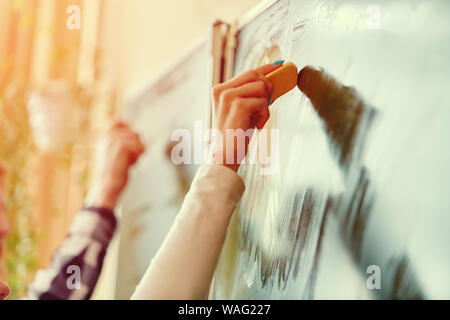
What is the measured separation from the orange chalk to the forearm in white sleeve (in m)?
0.14

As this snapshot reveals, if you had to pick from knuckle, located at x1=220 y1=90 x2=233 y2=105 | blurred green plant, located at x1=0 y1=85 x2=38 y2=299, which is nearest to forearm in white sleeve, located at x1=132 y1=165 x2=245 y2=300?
knuckle, located at x1=220 y1=90 x2=233 y2=105

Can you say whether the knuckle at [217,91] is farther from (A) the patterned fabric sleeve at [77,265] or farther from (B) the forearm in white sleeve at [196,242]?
(A) the patterned fabric sleeve at [77,265]

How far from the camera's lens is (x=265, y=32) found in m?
0.67

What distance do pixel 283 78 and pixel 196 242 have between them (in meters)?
0.25

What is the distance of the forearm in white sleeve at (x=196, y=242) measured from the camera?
49cm

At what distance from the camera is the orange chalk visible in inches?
22.5

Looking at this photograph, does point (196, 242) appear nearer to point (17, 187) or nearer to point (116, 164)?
point (116, 164)

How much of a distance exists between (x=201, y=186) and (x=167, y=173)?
537 mm

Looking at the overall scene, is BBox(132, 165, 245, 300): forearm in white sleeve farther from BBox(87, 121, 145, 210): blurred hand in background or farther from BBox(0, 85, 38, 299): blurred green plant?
BBox(0, 85, 38, 299): blurred green plant

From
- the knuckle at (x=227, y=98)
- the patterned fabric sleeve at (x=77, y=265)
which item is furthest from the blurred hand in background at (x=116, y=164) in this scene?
the knuckle at (x=227, y=98)

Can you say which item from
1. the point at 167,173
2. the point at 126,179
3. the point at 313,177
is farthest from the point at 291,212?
the point at 126,179

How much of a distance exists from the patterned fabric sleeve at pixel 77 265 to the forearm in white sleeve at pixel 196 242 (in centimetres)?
51

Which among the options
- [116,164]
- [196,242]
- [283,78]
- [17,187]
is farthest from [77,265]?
[17,187]

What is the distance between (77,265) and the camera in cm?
98
